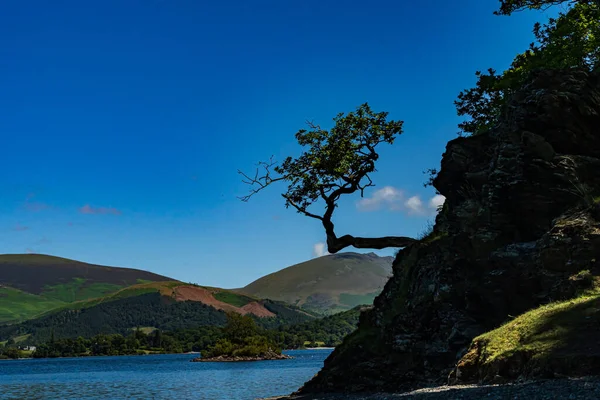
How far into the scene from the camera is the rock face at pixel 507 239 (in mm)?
23484

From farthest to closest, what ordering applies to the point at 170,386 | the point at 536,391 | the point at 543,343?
the point at 170,386 < the point at 543,343 < the point at 536,391

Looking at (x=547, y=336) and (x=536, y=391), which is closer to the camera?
(x=536, y=391)

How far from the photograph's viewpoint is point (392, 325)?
33.9 m

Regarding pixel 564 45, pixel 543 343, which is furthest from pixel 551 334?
pixel 564 45

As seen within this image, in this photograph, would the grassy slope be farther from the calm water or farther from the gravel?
the calm water

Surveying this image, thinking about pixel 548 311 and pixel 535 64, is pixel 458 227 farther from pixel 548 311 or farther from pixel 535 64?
pixel 535 64

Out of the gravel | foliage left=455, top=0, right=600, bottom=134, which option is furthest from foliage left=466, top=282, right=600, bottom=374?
foliage left=455, top=0, right=600, bottom=134

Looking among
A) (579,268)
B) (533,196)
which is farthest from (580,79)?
(579,268)

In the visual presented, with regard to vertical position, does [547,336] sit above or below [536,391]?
above

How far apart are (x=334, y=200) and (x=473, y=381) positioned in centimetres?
2203

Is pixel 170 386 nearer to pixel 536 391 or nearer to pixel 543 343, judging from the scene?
pixel 543 343

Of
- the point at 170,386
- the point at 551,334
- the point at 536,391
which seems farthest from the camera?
the point at 170,386

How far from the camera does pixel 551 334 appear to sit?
1859 cm

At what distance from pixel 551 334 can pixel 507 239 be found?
9831 mm
